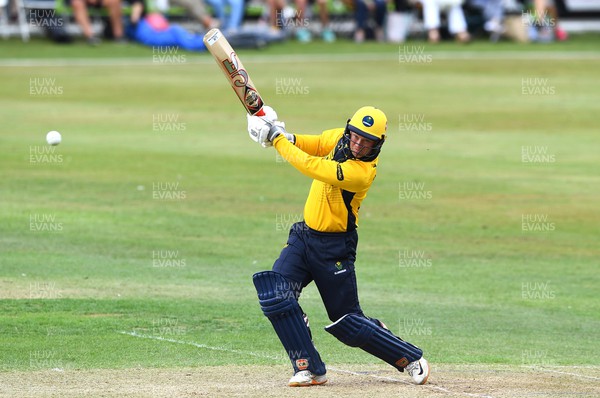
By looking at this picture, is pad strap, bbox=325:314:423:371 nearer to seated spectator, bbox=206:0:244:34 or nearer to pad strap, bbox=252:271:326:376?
pad strap, bbox=252:271:326:376

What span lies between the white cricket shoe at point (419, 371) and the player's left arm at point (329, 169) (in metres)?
1.48

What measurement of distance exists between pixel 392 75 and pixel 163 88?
689 centimetres

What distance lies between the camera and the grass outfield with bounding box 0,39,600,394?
11.3 meters

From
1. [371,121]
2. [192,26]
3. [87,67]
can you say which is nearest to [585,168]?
[371,121]

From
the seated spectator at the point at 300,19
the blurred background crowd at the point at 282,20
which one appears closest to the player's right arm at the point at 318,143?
the blurred background crowd at the point at 282,20

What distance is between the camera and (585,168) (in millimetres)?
21609

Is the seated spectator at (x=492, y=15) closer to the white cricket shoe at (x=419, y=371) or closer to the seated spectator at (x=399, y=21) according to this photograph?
the seated spectator at (x=399, y=21)

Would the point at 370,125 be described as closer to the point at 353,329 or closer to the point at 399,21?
the point at 353,329

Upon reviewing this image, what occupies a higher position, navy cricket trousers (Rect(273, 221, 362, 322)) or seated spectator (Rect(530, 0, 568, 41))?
navy cricket trousers (Rect(273, 221, 362, 322))

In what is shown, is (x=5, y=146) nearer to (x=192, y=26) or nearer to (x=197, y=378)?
(x=197, y=378)

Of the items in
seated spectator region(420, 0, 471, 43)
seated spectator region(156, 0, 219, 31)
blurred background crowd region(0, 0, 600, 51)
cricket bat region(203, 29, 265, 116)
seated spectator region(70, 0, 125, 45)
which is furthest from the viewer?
seated spectator region(420, 0, 471, 43)

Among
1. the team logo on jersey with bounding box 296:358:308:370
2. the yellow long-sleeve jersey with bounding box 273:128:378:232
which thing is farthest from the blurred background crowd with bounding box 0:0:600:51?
the team logo on jersey with bounding box 296:358:308:370

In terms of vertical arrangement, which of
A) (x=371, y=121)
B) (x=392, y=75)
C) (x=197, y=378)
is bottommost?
(x=392, y=75)

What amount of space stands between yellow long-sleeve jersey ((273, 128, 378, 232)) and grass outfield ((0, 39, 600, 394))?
4.69 ft
